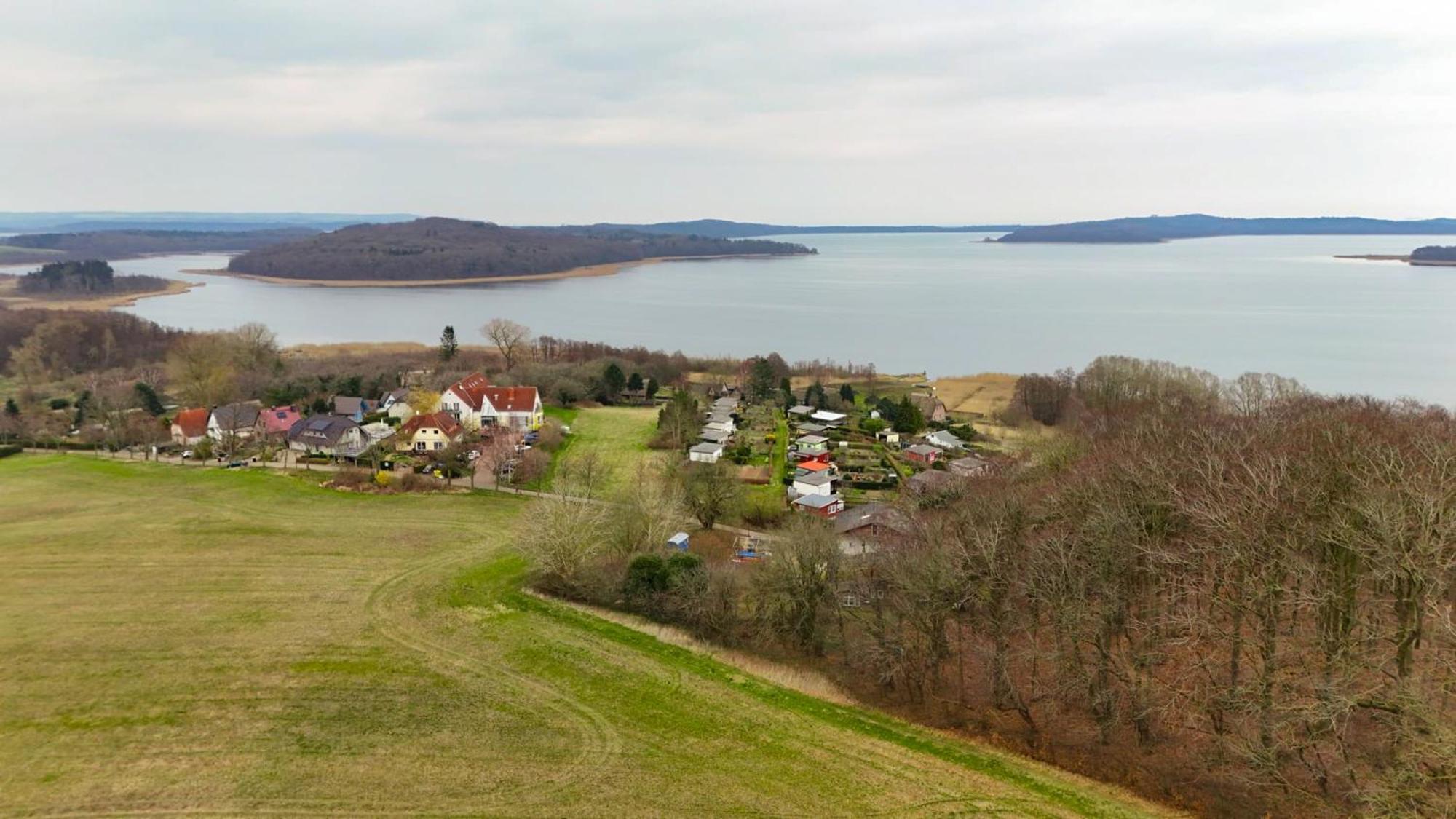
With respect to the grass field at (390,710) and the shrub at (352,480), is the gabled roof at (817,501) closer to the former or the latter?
the grass field at (390,710)

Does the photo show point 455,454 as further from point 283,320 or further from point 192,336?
point 283,320

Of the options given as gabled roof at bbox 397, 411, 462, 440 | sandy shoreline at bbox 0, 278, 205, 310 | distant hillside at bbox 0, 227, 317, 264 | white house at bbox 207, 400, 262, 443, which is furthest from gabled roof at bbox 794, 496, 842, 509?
distant hillside at bbox 0, 227, 317, 264

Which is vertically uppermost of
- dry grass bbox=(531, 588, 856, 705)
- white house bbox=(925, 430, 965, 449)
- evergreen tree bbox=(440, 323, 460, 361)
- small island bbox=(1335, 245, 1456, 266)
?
small island bbox=(1335, 245, 1456, 266)

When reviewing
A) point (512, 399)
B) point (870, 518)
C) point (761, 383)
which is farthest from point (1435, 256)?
point (512, 399)

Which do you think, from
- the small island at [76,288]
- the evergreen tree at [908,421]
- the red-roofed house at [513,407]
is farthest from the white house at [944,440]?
the small island at [76,288]

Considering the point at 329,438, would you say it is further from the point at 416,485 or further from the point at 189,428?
the point at 189,428

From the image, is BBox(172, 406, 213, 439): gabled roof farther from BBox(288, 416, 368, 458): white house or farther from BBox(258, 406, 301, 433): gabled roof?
BBox(288, 416, 368, 458): white house
